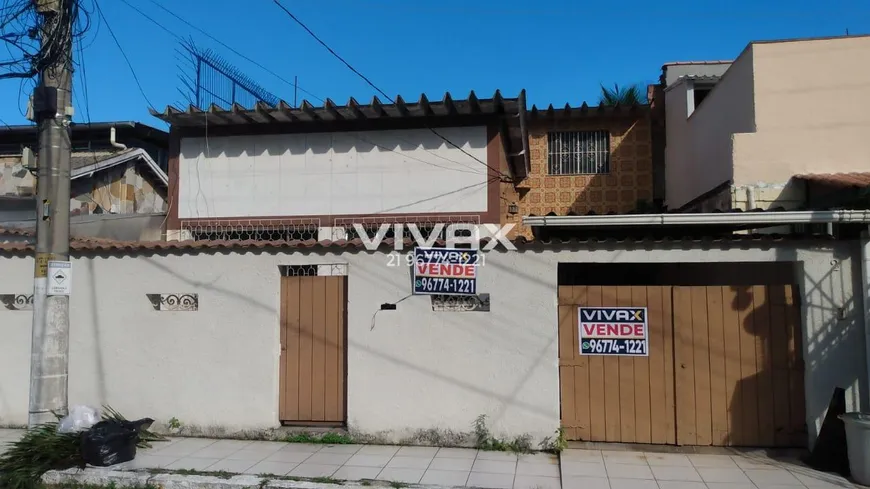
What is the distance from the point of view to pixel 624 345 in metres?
6.72

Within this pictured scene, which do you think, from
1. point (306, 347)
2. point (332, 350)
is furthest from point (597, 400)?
point (306, 347)

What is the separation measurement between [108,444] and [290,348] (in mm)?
2172

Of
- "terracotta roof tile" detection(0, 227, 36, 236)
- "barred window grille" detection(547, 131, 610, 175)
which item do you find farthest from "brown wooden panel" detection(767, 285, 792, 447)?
"terracotta roof tile" detection(0, 227, 36, 236)

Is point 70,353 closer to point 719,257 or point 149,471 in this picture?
point 149,471

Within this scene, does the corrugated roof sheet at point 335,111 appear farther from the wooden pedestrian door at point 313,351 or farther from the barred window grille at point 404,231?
the wooden pedestrian door at point 313,351

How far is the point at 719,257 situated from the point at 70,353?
8.10m

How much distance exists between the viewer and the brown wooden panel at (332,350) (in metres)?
7.21

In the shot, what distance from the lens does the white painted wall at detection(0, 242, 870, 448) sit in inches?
249

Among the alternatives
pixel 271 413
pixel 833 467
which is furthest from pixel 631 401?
pixel 271 413

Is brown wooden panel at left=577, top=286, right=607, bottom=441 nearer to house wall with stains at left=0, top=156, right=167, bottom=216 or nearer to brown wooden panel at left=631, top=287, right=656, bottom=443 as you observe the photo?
brown wooden panel at left=631, top=287, right=656, bottom=443

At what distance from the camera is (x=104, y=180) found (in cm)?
1284

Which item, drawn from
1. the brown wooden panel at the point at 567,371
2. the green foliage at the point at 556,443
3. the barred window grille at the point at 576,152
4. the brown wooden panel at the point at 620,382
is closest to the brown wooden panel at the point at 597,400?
the brown wooden panel at the point at 620,382

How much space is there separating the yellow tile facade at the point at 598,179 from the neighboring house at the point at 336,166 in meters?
4.29

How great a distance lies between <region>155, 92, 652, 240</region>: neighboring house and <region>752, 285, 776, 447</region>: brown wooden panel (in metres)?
4.06
